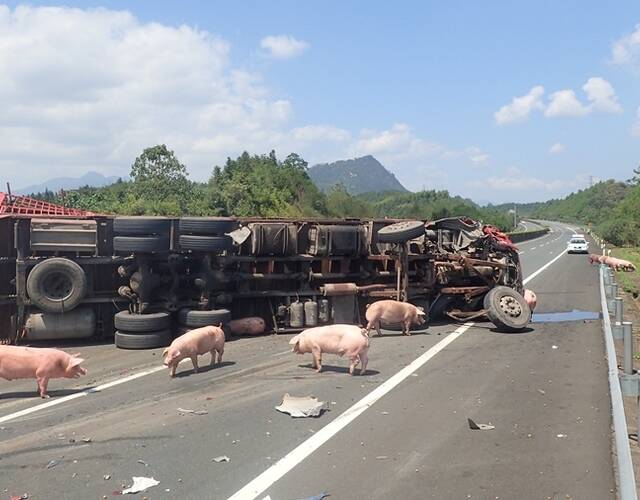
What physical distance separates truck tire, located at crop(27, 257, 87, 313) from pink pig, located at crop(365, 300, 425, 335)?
17.7 ft

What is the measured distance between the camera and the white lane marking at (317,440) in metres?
4.99

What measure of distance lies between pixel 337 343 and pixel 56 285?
545cm

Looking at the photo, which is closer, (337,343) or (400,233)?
(337,343)

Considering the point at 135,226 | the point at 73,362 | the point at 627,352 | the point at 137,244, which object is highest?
the point at 135,226

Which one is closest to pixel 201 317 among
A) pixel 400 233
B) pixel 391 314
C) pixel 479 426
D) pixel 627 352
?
pixel 391 314

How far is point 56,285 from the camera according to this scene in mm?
11000

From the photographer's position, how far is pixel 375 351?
1062 cm

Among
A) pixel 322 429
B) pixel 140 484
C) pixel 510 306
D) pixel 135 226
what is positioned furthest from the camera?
pixel 510 306

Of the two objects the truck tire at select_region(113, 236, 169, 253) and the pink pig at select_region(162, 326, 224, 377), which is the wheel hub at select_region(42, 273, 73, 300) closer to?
the truck tire at select_region(113, 236, 169, 253)

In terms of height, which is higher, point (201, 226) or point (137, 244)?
point (201, 226)

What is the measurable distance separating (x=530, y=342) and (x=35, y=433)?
8821mm

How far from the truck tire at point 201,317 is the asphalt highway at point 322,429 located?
3.01 ft

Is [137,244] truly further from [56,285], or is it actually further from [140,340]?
[140,340]

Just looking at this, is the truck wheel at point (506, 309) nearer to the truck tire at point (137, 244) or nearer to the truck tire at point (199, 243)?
the truck tire at point (199, 243)
